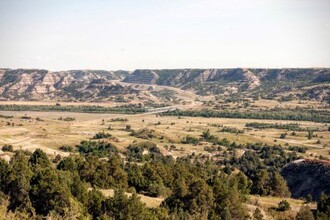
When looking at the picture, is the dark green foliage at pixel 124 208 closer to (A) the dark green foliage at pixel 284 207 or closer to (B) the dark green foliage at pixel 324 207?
(A) the dark green foliage at pixel 284 207

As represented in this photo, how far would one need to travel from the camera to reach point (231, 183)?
7588 cm

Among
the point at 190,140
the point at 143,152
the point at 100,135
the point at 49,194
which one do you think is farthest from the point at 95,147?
the point at 49,194

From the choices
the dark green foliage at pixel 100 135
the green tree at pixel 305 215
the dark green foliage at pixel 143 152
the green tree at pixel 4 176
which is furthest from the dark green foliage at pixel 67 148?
the green tree at pixel 305 215

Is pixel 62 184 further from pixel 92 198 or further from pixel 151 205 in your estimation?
pixel 151 205

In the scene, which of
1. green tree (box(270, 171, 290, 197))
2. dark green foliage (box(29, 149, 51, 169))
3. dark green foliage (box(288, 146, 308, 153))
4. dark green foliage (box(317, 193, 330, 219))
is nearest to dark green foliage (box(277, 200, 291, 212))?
dark green foliage (box(317, 193, 330, 219))

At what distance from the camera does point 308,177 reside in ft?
361

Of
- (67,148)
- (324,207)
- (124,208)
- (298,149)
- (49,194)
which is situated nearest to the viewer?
(124,208)

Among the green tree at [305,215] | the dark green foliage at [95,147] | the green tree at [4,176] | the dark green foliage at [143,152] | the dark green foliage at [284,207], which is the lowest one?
the dark green foliage at [143,152]

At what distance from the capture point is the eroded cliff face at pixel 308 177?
342 feet

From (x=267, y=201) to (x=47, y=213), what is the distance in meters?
43.1

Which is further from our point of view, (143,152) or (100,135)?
(100,135)

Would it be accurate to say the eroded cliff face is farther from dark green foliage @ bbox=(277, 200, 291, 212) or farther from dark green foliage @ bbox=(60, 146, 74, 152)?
dark green foliage @ bbox=(60, 146, 74, 152)

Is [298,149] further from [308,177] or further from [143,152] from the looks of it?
[143,152]

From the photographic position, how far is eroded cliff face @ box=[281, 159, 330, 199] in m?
104
